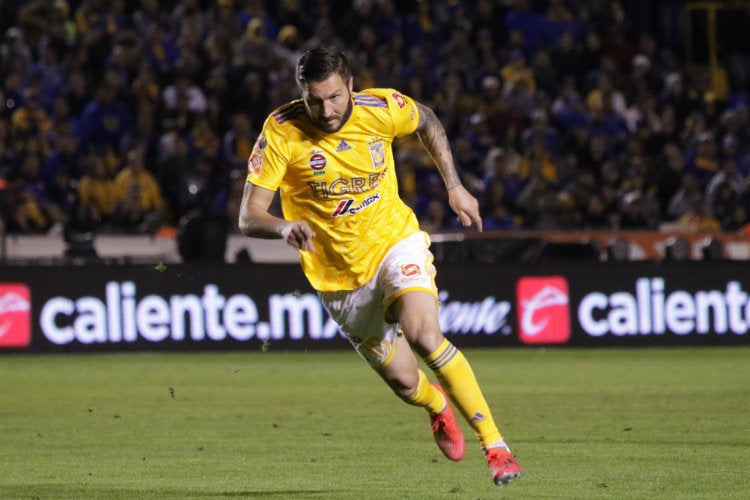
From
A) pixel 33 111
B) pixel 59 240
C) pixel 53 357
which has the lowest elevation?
pixel 53 357

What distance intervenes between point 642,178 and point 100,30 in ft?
22.7

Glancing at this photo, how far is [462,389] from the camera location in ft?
22.1

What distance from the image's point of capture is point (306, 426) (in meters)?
9.53

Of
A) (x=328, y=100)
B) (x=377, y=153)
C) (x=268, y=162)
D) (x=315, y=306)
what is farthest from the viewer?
(x=315, y=306)

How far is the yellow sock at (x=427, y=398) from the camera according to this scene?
7.18 meters

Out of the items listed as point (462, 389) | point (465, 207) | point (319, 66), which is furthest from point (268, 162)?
point (462, 389)

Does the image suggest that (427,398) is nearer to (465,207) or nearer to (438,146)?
(465,207)

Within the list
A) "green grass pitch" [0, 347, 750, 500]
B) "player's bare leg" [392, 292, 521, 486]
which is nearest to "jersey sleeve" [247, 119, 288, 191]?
"player's bare leg" [392, 292, 521, 486]

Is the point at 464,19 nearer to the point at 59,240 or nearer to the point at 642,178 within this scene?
the point at 642,178

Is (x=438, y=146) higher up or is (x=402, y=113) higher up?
(x=402, y=113)

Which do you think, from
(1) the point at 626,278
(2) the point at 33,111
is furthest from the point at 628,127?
(2) the point at 33,111

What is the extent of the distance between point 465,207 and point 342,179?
0.61m

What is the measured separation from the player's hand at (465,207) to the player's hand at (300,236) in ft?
3.50

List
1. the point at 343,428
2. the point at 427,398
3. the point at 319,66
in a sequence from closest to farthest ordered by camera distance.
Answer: the point at 319,66 → the point at 427,398 → the point at 343,428
